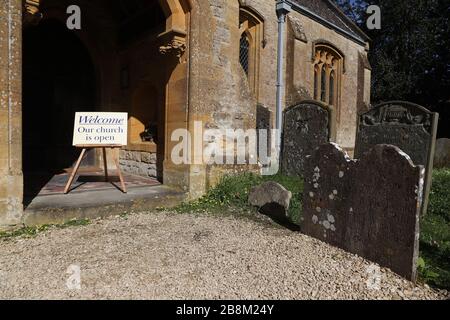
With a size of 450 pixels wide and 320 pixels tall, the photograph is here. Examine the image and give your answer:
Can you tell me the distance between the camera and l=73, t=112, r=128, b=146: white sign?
19.5 feet

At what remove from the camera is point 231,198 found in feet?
20.5

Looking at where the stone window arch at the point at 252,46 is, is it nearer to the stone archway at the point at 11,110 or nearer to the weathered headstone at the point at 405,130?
→ the weathered headstone at the point at 405,130

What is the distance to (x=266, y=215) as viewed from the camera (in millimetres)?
5512

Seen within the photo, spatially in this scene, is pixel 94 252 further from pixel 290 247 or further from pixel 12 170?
pixel 290 247

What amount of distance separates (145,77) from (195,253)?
5584mm

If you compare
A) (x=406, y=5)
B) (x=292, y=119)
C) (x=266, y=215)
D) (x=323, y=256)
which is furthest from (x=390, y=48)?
(x=323, y=256)

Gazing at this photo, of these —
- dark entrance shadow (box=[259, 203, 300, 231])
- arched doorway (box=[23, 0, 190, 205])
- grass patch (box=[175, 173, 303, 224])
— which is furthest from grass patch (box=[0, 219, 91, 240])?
arched doorway (box=[23, 0, 190, 205])

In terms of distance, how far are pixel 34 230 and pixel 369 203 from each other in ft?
13.9

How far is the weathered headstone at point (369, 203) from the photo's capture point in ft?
10.3

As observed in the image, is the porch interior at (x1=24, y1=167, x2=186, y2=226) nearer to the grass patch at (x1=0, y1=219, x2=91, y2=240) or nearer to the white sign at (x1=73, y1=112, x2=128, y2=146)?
the grass patch at (x1=0, y1=219, x2=91, y2=240)

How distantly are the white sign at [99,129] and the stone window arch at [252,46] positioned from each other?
5.49 meters

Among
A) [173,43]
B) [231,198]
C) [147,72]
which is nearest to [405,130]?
[231,198]

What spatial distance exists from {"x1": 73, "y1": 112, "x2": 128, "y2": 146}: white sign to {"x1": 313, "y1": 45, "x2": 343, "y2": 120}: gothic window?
9313 mm

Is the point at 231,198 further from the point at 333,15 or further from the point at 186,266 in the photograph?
the point at 333,15
